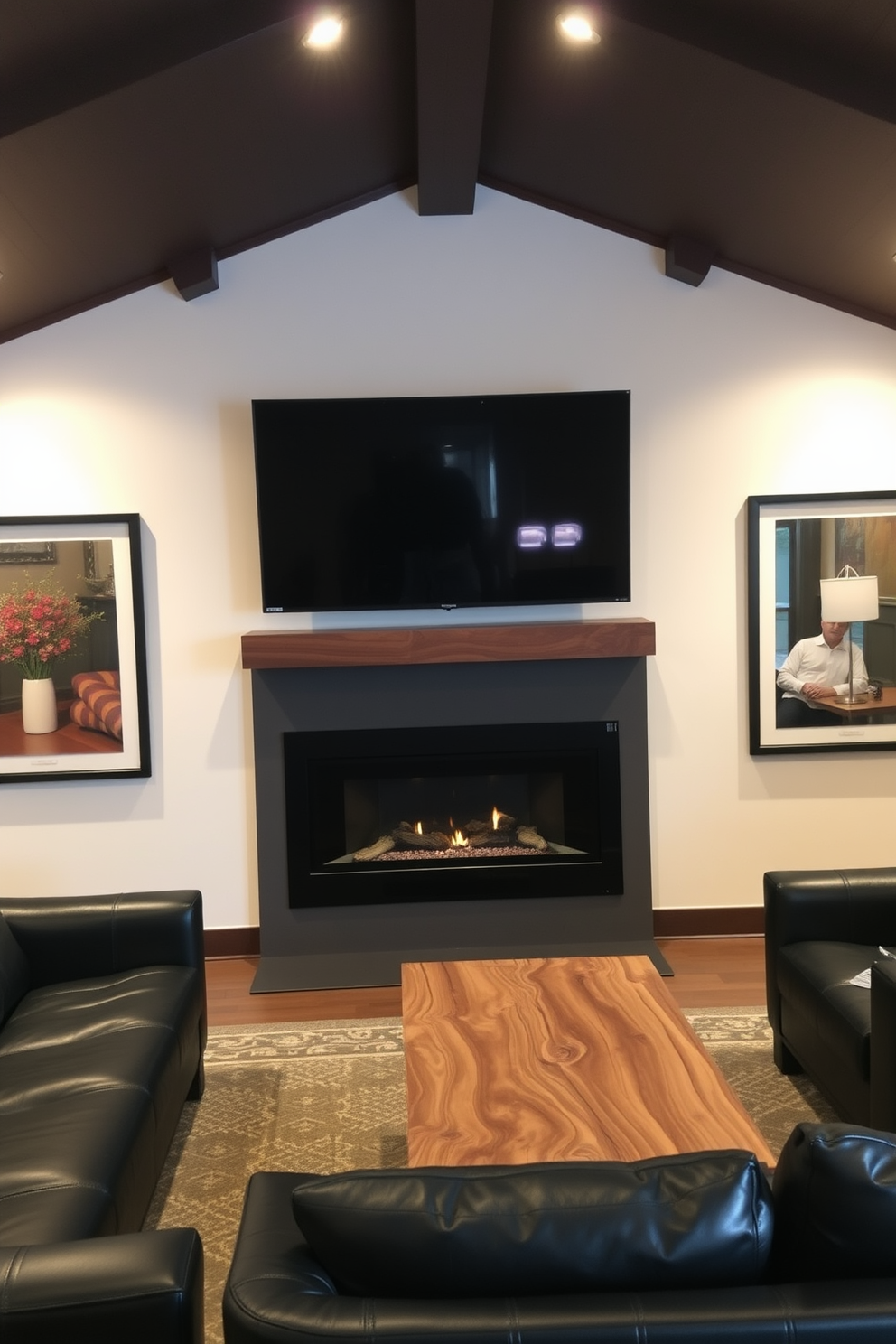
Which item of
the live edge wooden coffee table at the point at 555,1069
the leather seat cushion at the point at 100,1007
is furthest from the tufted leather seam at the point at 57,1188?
the leather seat cushion at the point at 100,1007

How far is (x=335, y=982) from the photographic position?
4.39 meters

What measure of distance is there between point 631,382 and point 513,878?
2.03 meters

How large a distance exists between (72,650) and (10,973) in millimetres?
1680

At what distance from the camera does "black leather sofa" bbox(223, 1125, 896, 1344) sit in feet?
4.27

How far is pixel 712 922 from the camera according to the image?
15.7ft

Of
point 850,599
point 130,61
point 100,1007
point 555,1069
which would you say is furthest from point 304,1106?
point 130,61

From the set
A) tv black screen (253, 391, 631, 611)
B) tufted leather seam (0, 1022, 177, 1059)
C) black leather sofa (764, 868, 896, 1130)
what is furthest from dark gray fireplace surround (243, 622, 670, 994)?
tufted leather seam (0, 1022, 177, 1059)

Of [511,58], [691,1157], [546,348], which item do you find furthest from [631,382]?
[691,1157]

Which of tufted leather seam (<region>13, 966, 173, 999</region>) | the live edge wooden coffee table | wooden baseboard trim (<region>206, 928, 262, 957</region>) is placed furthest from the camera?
wooden baseboard trim (<region>206, 928, 262, 957</region>)

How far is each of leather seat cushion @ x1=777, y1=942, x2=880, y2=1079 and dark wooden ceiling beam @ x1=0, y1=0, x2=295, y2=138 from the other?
9.78ft

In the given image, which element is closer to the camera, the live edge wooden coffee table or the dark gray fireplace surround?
the live edge wooden coffee table

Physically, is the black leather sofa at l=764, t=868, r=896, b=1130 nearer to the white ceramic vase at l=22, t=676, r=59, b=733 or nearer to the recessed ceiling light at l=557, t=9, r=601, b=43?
the recessed ceiling light at l=557, t=9, r=601, b=43

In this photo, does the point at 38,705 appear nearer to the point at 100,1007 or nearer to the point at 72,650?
the point at 72,650

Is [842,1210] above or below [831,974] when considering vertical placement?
above
